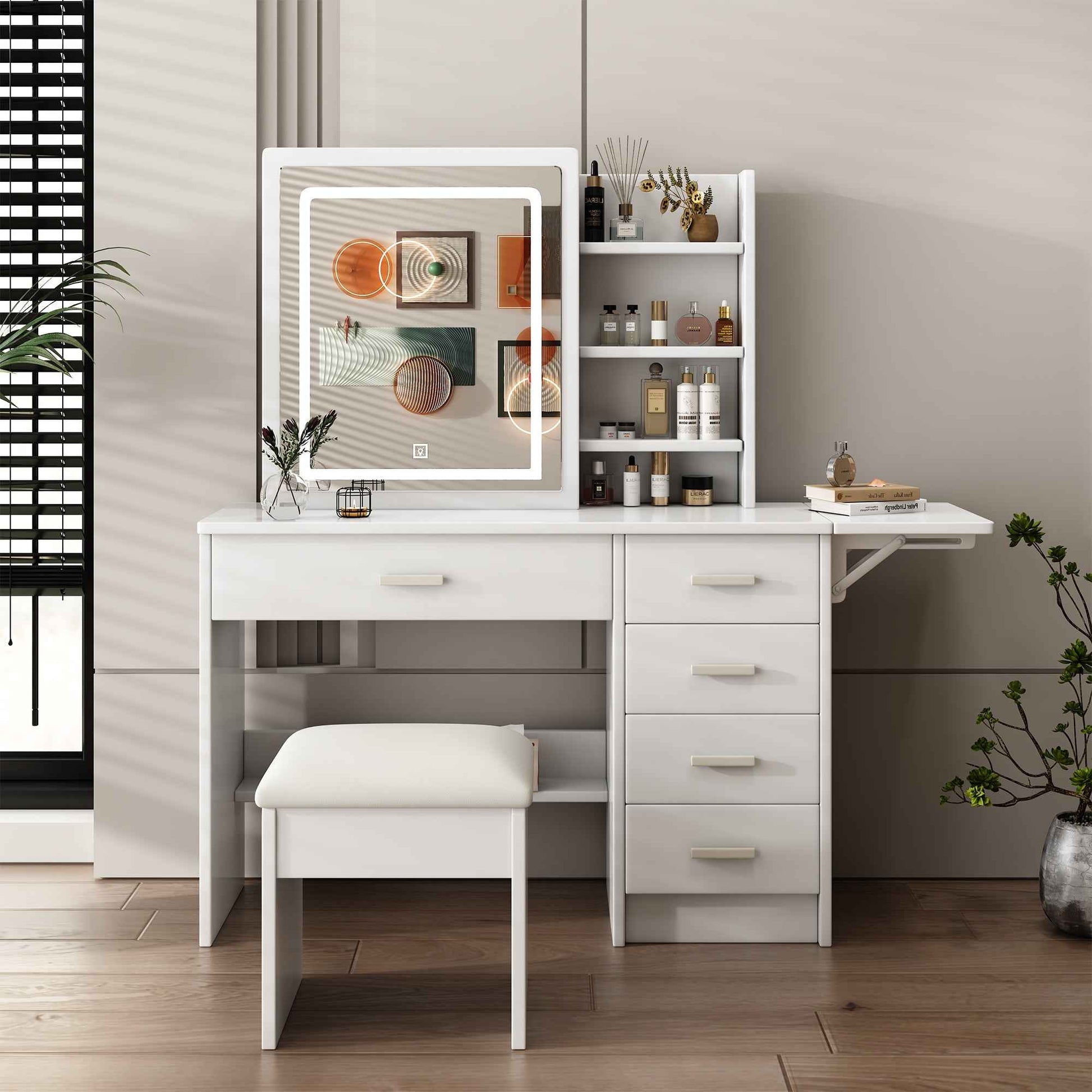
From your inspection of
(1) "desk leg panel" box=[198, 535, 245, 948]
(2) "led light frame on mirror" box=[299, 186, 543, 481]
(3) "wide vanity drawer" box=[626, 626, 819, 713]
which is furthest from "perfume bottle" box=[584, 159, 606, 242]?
(1) "desk leg panel" box=[198, 535, 245, 948]

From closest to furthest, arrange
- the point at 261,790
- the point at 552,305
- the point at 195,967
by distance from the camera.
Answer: the point at 261,790
the point at 195,967
the point at 552,305

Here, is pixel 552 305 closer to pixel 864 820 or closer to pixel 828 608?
pixel 828 608

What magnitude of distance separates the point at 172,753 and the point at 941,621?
76.7 inches

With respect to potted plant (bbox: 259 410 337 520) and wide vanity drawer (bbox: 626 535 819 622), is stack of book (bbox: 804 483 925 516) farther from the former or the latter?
potted plant (bbox: 259 410 337 520)

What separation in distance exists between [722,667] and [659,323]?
0.86m

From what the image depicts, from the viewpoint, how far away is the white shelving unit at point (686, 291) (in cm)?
267

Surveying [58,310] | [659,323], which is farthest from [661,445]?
[58,310]

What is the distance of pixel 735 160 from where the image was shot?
109 inches

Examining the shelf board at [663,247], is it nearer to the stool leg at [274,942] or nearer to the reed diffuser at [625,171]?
the reed diffuser at [625,171]

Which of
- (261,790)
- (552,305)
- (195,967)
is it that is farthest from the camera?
(552,305)

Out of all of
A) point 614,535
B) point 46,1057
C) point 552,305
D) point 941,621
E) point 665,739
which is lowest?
point 46,1057

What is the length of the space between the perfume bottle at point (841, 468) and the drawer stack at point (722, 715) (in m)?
0.26

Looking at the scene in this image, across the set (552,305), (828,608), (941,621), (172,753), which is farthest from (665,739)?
(172,753)

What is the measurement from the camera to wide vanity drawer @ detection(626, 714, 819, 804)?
7.86 ft
